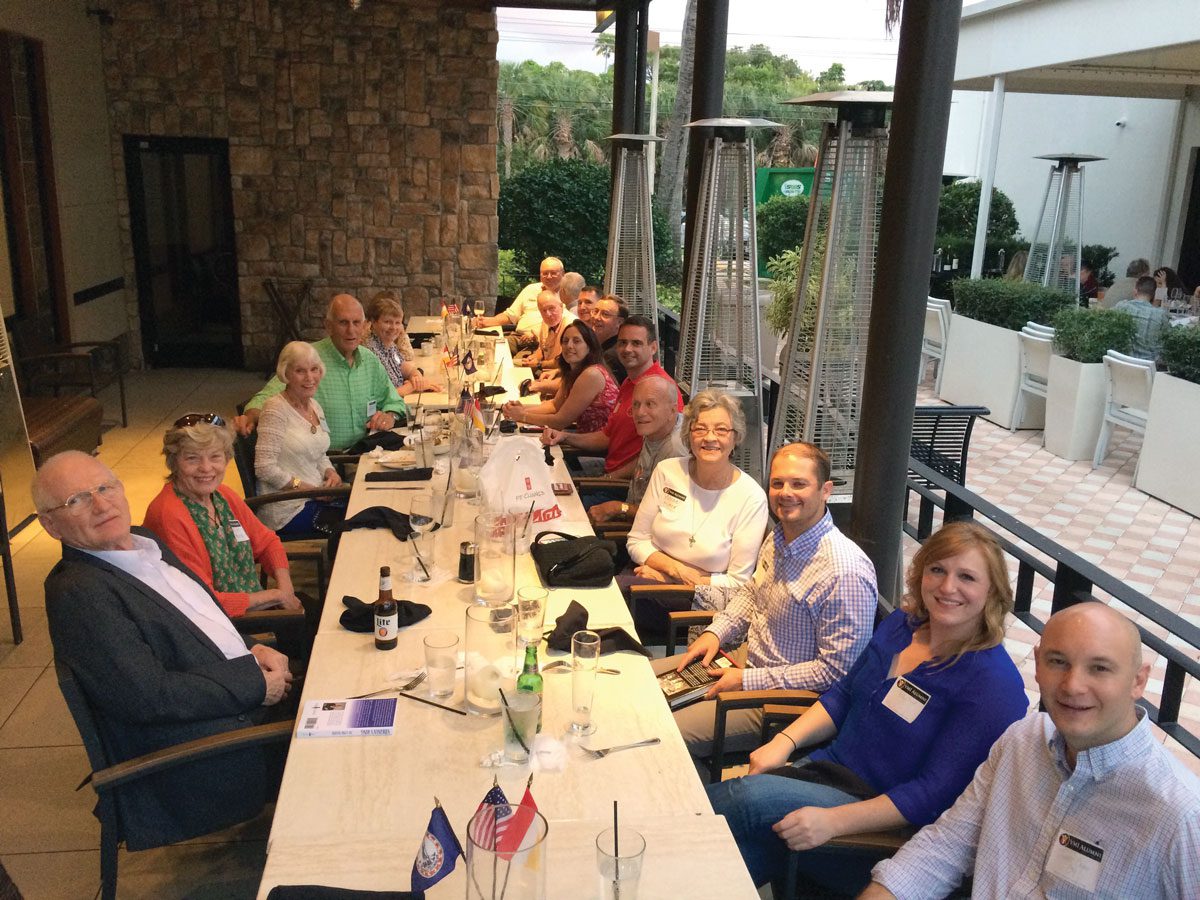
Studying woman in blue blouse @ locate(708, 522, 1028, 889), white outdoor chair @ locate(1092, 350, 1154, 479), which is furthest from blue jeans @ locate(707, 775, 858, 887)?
white outdoor chair @ locate(1092, 350, 1154, 479)

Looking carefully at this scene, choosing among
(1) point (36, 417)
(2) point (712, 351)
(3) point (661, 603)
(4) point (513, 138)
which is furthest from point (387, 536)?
(4) point (513, 138)

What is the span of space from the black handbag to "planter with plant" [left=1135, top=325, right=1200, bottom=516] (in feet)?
18.8

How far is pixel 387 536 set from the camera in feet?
11.4

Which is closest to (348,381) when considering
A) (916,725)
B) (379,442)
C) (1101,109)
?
(379,442)

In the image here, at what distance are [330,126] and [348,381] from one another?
583 centimetres

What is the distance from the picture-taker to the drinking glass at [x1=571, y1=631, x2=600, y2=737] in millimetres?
2283

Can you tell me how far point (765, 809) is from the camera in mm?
2350

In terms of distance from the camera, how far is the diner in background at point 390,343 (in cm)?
618

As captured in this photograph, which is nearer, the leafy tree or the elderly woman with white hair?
the elderly woman with white hair

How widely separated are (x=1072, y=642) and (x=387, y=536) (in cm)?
230

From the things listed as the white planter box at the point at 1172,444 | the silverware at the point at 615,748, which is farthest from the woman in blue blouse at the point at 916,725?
the white planter box at the point at 1172,444

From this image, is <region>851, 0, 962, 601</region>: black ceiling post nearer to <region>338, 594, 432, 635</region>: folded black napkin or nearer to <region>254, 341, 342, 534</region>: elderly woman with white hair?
<region>338, 594, 432, 635</region>: folded black napkin

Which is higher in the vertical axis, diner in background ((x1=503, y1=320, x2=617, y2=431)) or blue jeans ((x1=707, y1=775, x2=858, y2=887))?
diner in background ((x1=503, y1=320, x2=617, y2=431))

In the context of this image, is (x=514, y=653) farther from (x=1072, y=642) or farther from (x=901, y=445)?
(x=901, y=445)
